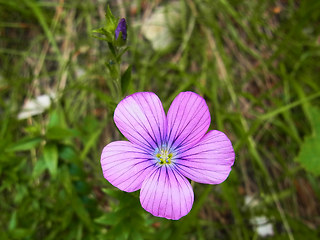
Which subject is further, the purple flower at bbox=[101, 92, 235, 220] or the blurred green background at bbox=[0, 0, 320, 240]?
the blurred green background at bbox=[0, 0, 320, 240]

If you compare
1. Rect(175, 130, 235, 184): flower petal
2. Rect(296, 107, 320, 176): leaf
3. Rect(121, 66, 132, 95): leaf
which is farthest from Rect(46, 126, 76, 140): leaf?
Rect(296, 107, 320, 176): leaf

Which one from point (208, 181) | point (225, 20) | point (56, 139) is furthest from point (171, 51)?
point (208, 181)

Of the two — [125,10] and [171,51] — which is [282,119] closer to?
[171,51]

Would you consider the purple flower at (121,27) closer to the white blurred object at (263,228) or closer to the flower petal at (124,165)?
the flower petal at (124,165)

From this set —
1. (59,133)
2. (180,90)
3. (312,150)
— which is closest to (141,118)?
(59,133)

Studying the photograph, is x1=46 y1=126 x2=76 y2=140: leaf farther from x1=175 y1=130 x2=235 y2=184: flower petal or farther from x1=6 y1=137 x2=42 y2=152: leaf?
x1=175 y1=130 x2=235 y2=184: flower petal

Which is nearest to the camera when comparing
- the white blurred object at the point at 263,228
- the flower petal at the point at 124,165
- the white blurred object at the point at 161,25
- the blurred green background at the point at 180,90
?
the flower petal at the point at 124,165

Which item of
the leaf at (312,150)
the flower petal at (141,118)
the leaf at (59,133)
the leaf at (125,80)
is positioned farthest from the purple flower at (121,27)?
the leaf at (312,150)
